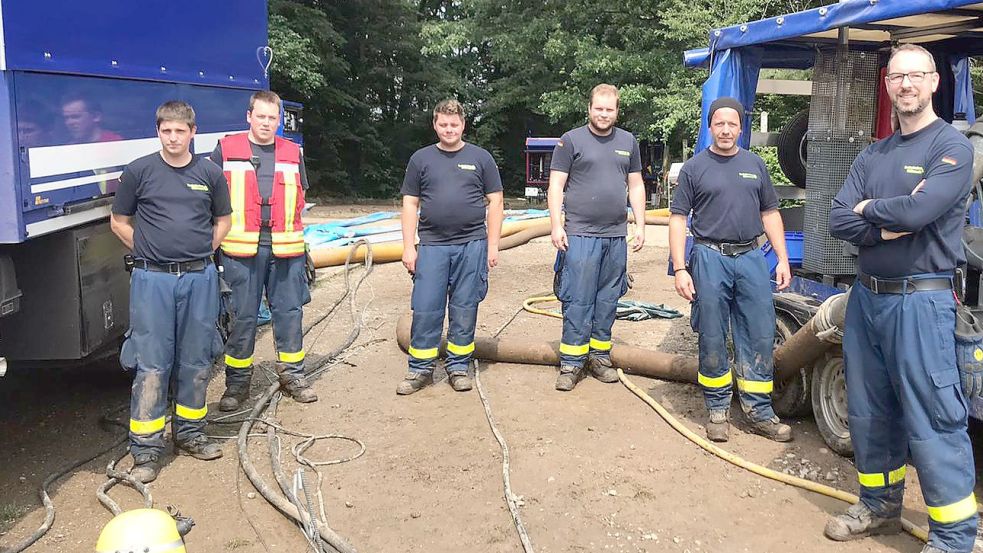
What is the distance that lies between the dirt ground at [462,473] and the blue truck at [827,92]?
38 cm

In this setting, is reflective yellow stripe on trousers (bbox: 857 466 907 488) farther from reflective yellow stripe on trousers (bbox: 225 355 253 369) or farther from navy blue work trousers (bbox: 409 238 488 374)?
reflective yellow stripe on trousers (bbox: 225 355 253 369)

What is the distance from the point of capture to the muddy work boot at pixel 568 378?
5.84 metres

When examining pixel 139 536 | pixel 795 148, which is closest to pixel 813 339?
pixel 795 148

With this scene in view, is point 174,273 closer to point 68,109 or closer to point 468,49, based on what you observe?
point 68,109

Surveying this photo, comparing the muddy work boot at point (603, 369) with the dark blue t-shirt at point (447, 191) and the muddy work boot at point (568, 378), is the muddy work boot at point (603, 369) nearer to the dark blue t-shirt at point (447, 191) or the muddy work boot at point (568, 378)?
the muddy work boot at point (568, 378)

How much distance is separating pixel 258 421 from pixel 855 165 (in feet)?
11.8

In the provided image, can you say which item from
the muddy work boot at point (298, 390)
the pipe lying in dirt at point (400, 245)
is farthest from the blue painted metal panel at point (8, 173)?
the pipe lying in dirt at point (400, 245)

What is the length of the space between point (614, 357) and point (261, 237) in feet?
8.46

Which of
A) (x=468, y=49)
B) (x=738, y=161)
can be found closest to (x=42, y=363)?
(x=738, y=161)

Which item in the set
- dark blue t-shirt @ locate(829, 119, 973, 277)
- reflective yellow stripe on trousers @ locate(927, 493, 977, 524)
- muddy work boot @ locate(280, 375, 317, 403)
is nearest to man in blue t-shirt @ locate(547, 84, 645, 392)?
muddy work boot @ locate(280, 375, 317, 403)

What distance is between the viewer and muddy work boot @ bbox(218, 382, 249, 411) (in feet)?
18.1

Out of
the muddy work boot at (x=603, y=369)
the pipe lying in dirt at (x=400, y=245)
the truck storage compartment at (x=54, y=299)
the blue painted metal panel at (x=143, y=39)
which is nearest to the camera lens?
the blue painted metal panel at (x=143, y=39)

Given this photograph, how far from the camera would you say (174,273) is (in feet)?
14.7

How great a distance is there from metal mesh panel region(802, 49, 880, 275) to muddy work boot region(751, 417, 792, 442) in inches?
40.5
